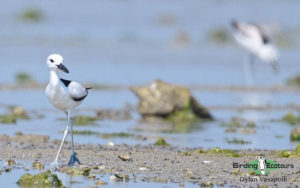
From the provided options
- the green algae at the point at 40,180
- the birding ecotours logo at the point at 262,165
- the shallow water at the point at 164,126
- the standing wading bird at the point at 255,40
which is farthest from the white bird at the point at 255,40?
the green algae at the point at 40,180

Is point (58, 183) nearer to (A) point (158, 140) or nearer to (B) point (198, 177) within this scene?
(B) point (198, 177)

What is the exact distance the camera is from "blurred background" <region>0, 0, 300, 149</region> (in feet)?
43.9

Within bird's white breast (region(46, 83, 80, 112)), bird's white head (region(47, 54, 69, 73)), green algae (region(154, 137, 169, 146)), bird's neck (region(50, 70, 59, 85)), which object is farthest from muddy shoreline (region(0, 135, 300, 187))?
bird's white head (region(47, 54, 69, 73))

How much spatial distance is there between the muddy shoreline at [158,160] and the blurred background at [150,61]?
75 cm

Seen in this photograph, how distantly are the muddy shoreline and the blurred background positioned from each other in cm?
75

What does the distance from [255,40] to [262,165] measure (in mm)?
13596

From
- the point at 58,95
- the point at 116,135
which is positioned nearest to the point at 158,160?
the point at 58,95

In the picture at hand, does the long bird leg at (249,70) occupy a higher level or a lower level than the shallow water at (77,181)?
higher

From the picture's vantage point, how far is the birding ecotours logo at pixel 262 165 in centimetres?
963

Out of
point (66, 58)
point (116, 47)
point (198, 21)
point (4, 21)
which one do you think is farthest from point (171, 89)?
point (198, 21)

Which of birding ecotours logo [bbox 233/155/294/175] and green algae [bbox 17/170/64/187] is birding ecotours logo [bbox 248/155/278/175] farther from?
green algae [bbox 17/170/64/187]

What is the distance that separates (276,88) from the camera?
61.5 feet

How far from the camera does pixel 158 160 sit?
402 inches

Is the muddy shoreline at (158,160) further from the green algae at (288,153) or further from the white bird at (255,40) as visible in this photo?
the white bird at (255,40)
